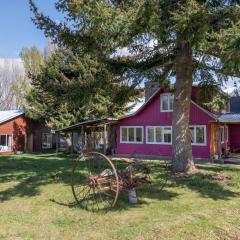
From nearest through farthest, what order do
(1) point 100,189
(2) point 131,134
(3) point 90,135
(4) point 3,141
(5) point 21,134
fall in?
(1) point 100,189 < (2) point 131,134 < (3) point 90,135 < (4) point 3,141 < (5) point 21,134

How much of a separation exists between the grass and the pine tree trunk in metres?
2.68

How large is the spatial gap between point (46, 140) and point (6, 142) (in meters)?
5.05

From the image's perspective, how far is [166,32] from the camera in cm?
1227

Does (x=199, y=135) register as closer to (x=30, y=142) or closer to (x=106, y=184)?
(x=106, y=184)

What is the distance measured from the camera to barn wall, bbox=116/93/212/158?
24.8 metres

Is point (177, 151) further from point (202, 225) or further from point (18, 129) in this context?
point (18, 129)

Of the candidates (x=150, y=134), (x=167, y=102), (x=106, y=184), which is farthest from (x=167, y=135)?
(x=106, y=184)

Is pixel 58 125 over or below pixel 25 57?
below

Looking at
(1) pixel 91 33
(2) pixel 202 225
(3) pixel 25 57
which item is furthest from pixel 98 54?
(3) pixel 25 57

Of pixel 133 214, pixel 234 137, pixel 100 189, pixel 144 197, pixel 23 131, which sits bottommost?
pixel 133 214

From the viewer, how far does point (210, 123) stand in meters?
24.5

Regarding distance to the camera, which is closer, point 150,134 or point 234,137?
point 150,134

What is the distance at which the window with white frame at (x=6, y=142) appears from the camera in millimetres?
34906

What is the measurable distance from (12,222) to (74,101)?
26.0 ft
